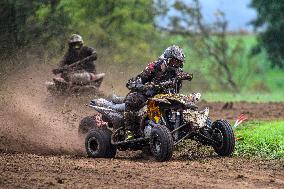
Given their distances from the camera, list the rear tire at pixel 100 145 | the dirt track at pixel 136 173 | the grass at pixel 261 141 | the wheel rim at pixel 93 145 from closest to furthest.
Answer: the dirt track at pixel 136 173, the grass at pixel 261 141, the rear tire at pixel 100 145, the wheel rim at pixel 93 145

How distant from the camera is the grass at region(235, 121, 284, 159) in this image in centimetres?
1565

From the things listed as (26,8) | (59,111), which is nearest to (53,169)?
(59,111)

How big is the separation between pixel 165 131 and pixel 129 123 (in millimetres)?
1565

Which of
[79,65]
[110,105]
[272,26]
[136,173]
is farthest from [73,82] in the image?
[136,173]

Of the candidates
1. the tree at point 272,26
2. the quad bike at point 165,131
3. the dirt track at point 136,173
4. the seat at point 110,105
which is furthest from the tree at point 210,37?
the dirt track at point 136,173

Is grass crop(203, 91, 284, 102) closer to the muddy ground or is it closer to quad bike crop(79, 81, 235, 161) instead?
the muddy ground

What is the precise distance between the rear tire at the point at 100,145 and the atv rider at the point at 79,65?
8.22m

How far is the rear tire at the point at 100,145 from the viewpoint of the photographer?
15.9 m

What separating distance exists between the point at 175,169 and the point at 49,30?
58.5 ft

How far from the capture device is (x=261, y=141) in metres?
16.9

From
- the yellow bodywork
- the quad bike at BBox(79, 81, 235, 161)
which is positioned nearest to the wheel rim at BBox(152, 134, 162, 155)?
the quad bike at BBox(79, 81, 235, 161)

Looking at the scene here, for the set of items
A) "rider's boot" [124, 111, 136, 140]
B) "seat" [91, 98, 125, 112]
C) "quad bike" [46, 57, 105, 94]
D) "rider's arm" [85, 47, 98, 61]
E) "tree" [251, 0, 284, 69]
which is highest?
"tree" [251, 0, 284, 69]

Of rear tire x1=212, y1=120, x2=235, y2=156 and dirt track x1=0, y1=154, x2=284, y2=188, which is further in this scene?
rear tire x1=212, y1=120, x2=235, y2=156

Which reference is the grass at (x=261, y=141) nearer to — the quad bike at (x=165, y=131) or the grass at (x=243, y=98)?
the quad bike at (x=165, y=131)
